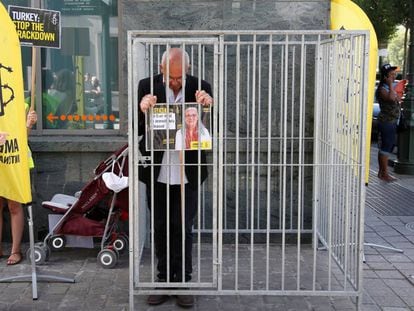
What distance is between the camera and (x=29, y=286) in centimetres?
531

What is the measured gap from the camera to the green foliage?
19906 millimetres

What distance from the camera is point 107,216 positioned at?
6070 millimetres

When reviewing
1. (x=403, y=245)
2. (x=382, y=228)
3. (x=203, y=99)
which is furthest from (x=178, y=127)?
(x=382, y=228)

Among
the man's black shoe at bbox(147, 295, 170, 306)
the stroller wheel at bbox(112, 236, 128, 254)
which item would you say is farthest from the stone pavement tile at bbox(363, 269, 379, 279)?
the stroller wheel at bbox(112, 236, 128, 254)

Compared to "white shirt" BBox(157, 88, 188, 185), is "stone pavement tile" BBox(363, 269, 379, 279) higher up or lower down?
lower down

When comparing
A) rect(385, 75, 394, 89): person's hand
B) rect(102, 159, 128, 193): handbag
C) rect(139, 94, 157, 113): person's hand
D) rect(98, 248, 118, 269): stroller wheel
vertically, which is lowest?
rect(98, 248, 118, 269): stroller wheel

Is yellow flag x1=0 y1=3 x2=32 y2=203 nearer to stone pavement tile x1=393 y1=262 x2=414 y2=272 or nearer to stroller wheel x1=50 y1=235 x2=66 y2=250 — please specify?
stroller wheel x1=50 y1=235 x2=66 y2=250

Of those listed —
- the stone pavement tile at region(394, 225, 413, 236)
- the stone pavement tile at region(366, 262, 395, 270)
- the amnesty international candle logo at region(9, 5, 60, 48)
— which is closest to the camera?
the amnesty international candle logo at region(9, 5, 60, 48)

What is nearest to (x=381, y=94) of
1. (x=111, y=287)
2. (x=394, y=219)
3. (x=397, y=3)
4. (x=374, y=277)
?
(x=394, y=219)

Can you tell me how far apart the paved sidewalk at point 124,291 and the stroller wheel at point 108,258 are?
6cm

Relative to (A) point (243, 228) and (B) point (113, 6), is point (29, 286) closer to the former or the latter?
(A) point (243, 228)

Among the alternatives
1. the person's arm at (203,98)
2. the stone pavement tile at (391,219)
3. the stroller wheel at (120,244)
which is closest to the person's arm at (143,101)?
the person's arm at (203,98)

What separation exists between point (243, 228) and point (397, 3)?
50.8 feet

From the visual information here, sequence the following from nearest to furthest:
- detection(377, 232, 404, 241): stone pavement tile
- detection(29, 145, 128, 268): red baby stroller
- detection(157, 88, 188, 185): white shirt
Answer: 1. detection(157, 88, 188, 185): white shirt
2. detection(29, 145, 128, 268): red baby stroller
3. detection(377, 232, 404, 241): stone pavement tile
